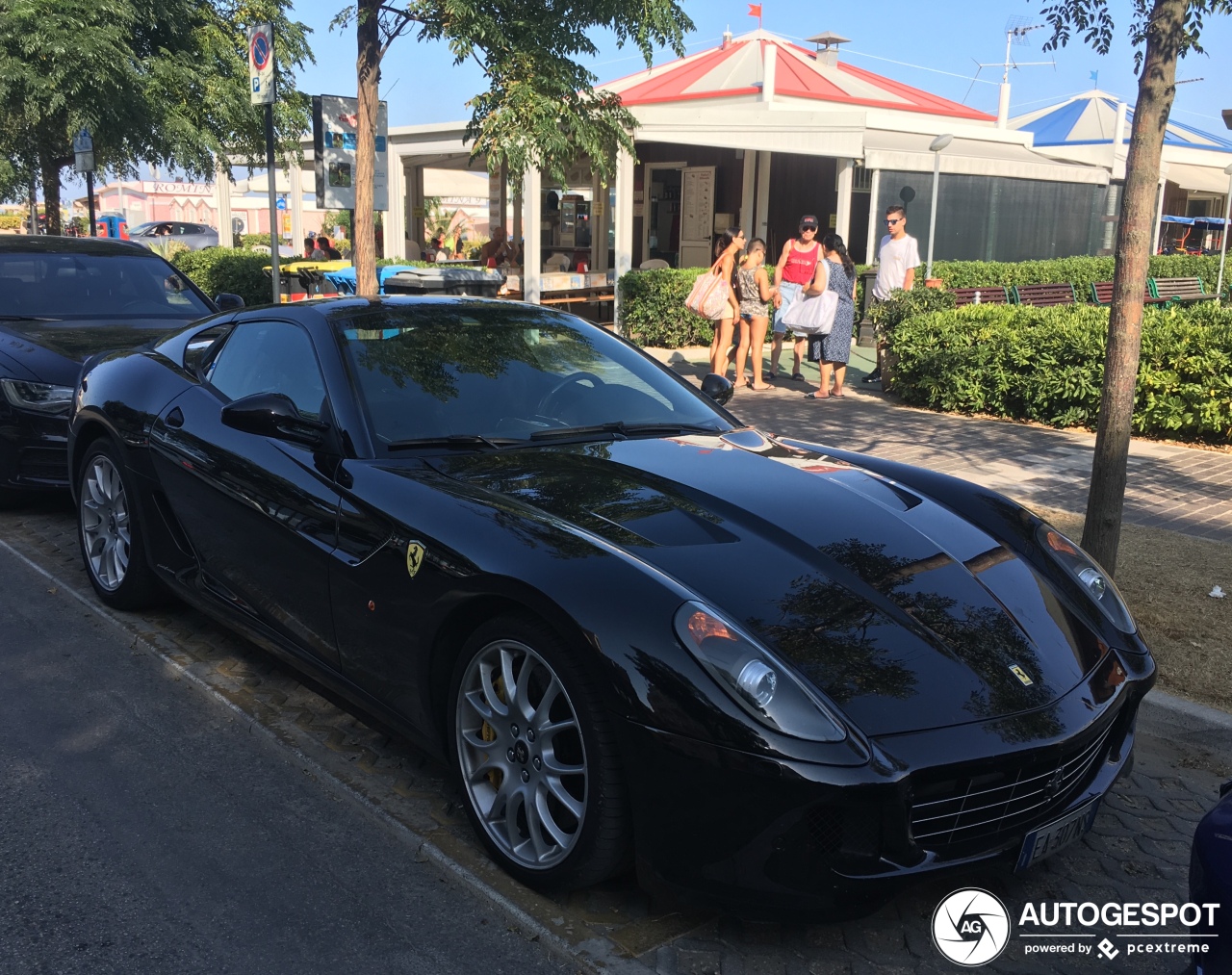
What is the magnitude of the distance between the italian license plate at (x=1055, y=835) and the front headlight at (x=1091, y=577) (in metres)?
0.68

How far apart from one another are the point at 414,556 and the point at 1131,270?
11.2 ft

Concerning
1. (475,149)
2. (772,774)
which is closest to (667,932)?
(772,774)

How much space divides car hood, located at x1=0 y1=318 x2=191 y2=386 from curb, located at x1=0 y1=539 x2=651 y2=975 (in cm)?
287

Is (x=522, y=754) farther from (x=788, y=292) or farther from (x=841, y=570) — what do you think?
(x=788, y=292)

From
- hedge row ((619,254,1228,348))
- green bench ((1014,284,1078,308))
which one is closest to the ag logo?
hedge row ((619,254,1228,348))

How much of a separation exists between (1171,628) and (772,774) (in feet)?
11.0

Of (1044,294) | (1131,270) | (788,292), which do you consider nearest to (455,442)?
(1131,270)

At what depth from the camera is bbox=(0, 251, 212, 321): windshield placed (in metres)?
7.73

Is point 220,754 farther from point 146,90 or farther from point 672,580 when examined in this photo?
point 146,90

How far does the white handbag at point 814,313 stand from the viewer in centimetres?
1156

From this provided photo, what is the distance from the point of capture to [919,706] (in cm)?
268

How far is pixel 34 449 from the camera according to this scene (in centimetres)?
653

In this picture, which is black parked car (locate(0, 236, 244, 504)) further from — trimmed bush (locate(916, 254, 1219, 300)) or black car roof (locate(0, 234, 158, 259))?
trimmed bush (locate(916, 254, 1219, 300))

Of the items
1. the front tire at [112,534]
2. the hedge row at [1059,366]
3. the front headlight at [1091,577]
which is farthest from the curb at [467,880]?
the hedge row at [1059,366]
